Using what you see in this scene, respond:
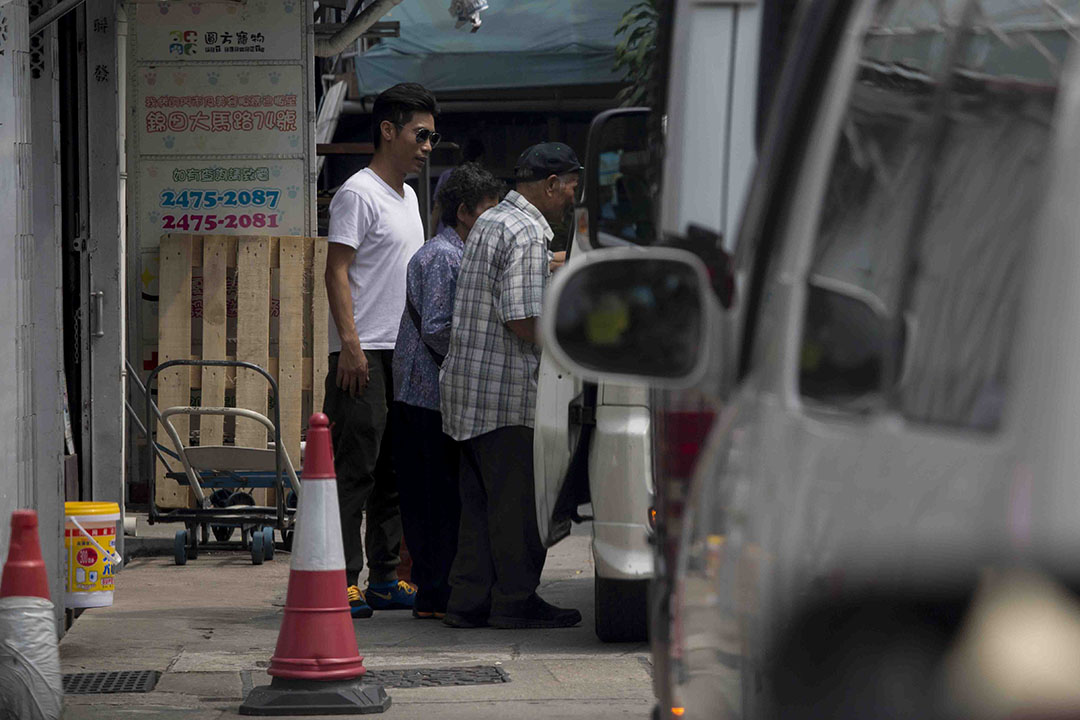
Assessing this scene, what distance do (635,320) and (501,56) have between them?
1173 centimetres

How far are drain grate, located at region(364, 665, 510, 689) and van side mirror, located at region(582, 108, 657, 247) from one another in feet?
5.19

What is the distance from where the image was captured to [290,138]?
9.34 metres

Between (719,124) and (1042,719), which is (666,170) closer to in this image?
(719,124)

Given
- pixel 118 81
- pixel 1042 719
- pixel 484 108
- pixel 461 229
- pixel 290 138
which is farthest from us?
pixel 484 108

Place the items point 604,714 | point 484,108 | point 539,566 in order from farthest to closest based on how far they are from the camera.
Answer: point 484,108 → point 539,566 → point 604,714

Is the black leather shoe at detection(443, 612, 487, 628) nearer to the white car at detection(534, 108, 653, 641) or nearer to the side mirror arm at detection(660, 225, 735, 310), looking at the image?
the white car at detection(534, 108, 653, 641)

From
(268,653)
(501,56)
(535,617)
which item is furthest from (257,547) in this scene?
(501,56)

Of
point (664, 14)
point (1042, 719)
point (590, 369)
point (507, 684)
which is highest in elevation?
point (664, 14)

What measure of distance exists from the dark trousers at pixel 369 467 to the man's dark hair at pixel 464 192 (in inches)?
24.6

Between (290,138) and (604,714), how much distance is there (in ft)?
16.7

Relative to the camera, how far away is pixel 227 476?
8531mm

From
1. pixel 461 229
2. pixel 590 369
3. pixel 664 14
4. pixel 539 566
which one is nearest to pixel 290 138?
pixel 461 229

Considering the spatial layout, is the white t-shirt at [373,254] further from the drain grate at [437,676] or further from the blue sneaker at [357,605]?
the drain grate at [437,676]

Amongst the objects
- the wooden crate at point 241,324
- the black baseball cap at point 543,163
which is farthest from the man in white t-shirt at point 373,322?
the wooden crate at point 241,324
